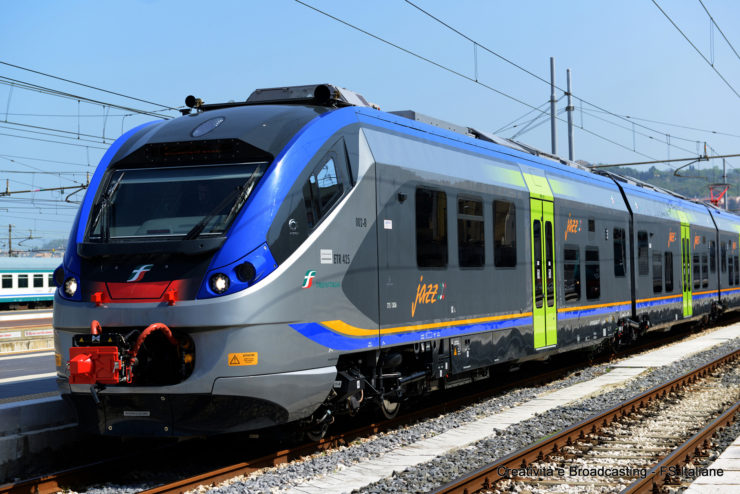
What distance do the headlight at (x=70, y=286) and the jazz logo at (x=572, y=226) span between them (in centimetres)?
858

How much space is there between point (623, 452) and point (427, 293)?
107 inches

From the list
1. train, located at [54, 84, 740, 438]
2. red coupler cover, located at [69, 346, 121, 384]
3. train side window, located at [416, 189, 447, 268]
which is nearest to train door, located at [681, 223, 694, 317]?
train, located at [54, 84, 740, 438]

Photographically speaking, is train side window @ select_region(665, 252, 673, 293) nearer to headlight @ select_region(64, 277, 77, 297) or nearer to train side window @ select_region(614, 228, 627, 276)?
train side window @ select_region(614, 228, 627, 276)

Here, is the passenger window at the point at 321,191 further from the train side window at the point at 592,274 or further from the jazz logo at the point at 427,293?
the train side window at the point at 592,274

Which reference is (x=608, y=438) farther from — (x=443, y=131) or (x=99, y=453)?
(x=99, y=453)

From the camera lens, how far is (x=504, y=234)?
11508 mm

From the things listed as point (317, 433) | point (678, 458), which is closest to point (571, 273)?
point (678, 458)

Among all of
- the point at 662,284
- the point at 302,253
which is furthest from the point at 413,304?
the point at 662,284

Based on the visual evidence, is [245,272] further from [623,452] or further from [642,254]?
[642,254]

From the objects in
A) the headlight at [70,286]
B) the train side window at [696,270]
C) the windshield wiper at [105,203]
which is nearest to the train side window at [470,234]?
the windshield wiper at [105,203]

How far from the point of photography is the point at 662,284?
1928cm

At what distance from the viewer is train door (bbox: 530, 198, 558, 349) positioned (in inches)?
491

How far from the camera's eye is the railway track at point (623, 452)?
7074mm

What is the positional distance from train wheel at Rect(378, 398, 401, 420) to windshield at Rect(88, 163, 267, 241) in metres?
3.01
